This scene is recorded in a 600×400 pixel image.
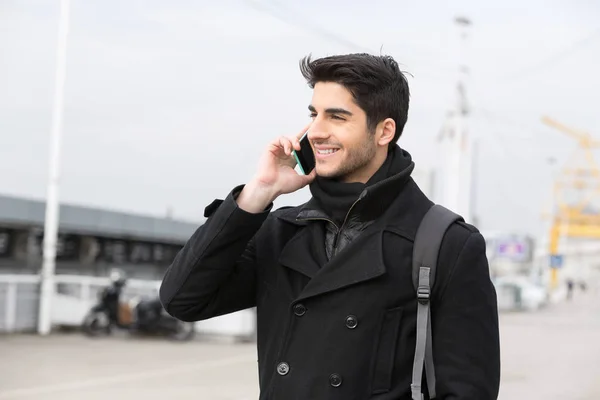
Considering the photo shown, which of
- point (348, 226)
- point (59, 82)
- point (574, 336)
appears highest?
point (59, 82)

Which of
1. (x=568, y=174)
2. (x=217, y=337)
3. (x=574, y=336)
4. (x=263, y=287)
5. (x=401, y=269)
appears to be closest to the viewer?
(x=401, y=269)

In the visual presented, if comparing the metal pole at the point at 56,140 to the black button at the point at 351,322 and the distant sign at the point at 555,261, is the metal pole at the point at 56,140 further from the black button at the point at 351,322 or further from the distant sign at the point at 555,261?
the distant sign at the point at 555,261

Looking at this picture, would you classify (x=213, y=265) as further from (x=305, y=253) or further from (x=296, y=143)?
(x=296, y=143)

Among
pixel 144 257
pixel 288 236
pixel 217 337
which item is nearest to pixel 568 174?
pixel 144 257

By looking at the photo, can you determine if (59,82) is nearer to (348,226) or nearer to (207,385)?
(207,385)

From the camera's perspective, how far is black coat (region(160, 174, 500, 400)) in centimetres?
235

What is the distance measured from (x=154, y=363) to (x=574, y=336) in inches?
510

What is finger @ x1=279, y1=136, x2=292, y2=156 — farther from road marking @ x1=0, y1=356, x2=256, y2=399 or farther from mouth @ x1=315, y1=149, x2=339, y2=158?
road marking @ x1=0, y1=356, x2=256, y2=399

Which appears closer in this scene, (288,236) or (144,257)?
(288,236)

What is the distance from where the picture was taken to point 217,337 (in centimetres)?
1770

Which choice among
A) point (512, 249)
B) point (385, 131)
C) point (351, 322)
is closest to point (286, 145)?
point (385, 131)

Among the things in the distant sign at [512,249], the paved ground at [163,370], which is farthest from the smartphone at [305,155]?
the distant sign at [512,249]

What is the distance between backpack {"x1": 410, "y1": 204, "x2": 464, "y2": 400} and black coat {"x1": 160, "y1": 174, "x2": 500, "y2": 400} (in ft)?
0.08

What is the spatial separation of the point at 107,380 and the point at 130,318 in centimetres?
578
